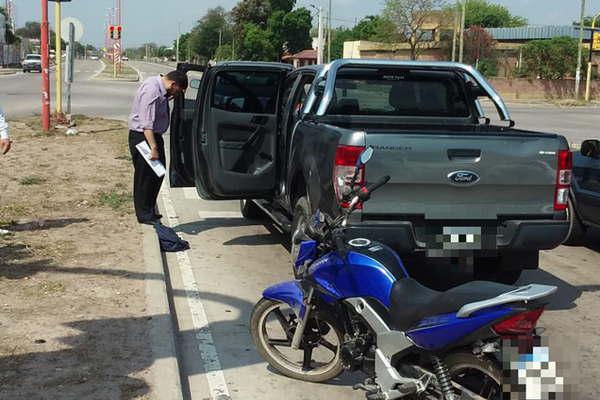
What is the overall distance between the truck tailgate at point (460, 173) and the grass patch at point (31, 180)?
696 centimetres

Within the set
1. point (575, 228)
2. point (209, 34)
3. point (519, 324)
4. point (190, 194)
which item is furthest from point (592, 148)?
point (209, 34)

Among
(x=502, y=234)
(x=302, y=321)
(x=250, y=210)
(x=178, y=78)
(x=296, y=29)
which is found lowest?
(x=250, y=210)

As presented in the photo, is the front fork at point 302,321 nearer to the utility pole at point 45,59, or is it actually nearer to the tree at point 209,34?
the utility pole at point 45,59

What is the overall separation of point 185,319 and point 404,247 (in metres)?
1.80

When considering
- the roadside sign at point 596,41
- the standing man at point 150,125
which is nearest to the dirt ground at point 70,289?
the standing man at point 150,125

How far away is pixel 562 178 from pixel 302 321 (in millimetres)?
2419

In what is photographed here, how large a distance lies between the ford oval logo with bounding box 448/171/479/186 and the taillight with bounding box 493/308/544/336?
7.27 ft

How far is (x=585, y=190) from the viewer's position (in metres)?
8.17

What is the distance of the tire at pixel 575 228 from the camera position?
8.35 metres

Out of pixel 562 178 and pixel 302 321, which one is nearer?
pixel 302 321

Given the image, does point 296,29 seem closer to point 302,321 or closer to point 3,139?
point 3,139

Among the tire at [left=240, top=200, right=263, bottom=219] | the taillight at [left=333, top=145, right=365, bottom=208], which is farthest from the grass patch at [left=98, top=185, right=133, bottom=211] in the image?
the taillight at [left=333, top=145, right=365, bottom=208]

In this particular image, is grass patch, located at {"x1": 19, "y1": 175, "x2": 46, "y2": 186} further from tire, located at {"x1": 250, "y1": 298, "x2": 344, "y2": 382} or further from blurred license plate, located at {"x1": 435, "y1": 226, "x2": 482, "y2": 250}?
blurred license plate, located at {"x1": 435, "y1": 226, "x2": 482, "y2": 250}

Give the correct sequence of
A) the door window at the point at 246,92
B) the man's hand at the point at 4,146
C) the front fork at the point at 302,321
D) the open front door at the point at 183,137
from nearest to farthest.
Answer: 1. the front fork at the point at 302,321
2. the man's hand at the point at 4,146
3. the door window at the point at 246,92
4. the open front door at the point at 183,137
